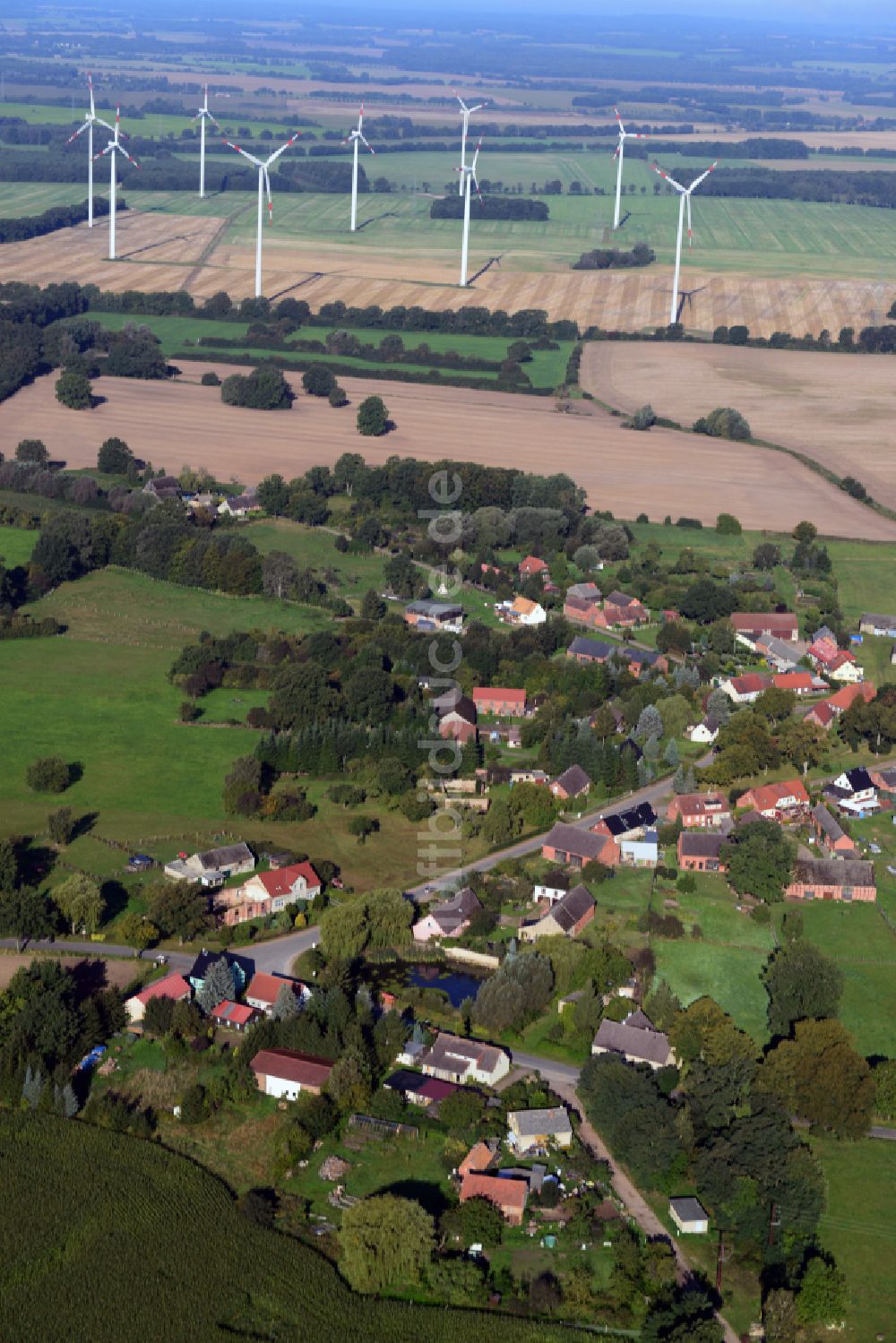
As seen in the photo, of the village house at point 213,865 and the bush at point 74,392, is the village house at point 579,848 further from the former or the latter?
the bush at point 74,392

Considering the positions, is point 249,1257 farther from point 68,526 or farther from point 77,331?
point 77,331

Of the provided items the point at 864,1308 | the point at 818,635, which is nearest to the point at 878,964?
the point at 864,1308

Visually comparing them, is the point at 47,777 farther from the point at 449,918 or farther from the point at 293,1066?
the point at 293,1066

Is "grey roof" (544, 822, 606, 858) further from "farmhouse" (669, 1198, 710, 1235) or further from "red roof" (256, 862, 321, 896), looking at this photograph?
"farmhouse" (669, 1198, 710, 1235)

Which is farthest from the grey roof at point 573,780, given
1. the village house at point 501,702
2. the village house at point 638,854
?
the village house at point 501,702

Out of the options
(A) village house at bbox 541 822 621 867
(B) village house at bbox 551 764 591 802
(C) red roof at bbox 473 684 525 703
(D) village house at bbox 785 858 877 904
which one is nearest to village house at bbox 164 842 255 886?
(A) village house at bbox 541 822 621 867

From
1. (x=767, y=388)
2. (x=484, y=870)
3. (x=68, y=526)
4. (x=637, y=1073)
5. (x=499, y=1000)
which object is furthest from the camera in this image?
(x=767, y=388)
